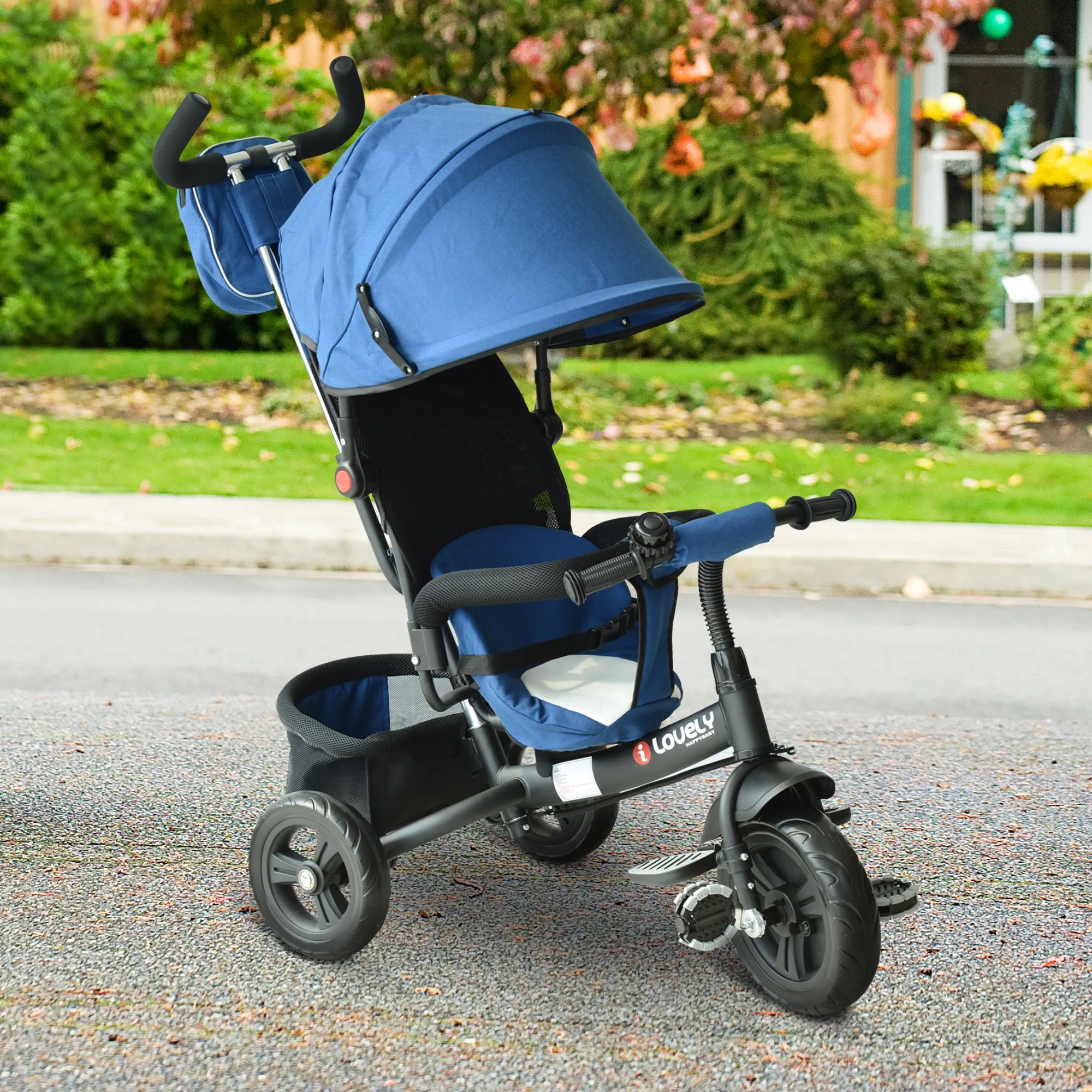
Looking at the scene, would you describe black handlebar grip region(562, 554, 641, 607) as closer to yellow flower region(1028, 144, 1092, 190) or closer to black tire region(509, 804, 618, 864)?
black tire region(509, 804, 618, 864)

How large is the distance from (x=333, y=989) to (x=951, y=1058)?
49.6 inches

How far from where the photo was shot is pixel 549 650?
3293 millimetres

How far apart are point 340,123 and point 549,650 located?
1410 millimetres

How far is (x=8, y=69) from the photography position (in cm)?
1316

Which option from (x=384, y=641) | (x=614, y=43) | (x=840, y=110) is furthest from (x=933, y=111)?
(x=384, y=641)

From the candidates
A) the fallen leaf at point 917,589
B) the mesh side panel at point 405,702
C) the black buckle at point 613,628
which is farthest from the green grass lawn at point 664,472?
the black buckle at point 613,628

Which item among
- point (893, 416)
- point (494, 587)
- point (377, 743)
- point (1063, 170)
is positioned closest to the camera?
point (494, 587)

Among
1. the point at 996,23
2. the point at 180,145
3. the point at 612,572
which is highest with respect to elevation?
the point at 180,145

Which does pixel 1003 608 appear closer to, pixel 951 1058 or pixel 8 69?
pixel 951 1058

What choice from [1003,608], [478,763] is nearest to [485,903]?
[478,763]

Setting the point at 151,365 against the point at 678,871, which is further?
the point at 151,365

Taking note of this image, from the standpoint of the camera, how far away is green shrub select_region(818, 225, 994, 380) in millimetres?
10805

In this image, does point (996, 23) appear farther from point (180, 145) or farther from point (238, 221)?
point (180, 145)

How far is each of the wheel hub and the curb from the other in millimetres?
4060
